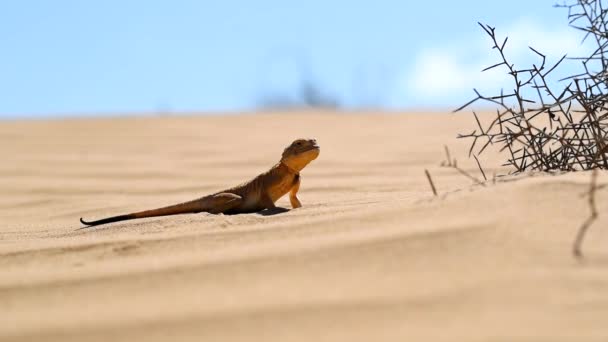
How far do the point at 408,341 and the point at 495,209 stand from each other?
0.81m

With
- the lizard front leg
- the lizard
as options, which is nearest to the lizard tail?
the lizard

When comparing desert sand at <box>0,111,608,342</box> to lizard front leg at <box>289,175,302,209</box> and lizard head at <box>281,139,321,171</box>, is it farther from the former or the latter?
lizard head at <box>281,139,321,171</box>

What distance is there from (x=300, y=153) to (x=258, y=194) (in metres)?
0.34

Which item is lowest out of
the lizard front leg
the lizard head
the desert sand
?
the desert sand

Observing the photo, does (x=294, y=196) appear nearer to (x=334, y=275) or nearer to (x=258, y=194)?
(x=258, y=194)

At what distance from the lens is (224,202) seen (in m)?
4.43

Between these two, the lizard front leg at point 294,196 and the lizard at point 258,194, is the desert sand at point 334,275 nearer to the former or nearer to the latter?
the lizard at point 258,194

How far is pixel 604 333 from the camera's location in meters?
1.85

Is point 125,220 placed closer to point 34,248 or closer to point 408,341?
point 34,248

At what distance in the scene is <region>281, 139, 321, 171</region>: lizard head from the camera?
185 inches

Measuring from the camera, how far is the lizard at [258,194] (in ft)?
14.2

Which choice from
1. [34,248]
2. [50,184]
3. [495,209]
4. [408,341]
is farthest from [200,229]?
[50,184]

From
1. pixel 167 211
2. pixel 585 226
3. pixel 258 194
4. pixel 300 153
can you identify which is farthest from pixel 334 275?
pixel 300 153

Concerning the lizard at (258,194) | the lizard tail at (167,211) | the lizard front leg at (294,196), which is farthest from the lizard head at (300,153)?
the lizard tail at (167,211)
